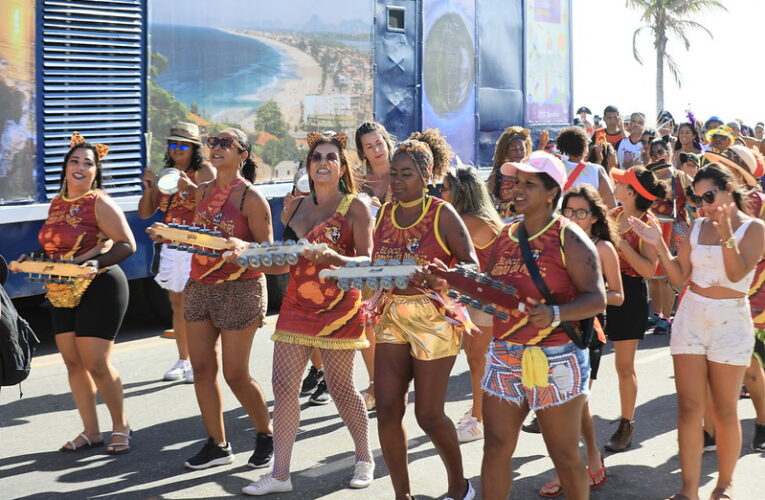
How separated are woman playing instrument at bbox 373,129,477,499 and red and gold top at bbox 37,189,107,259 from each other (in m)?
2.08

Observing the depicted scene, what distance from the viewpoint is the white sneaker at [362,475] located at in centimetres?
559

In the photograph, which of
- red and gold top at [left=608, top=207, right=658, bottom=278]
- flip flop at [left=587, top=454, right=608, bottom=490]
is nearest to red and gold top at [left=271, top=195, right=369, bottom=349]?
flip flop at [left=587, top=454, right=608, bottom=490]

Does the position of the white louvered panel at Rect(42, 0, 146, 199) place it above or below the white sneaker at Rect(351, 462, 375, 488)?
above

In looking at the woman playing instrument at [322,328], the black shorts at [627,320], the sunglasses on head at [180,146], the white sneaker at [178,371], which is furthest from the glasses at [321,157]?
the white sneaker at [178,371]

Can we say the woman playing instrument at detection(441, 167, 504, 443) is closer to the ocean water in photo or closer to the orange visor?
the orange visor

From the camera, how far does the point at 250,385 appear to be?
5.85 m

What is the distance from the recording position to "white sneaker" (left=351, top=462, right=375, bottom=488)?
559 centimetres

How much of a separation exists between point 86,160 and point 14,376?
6.14 feet

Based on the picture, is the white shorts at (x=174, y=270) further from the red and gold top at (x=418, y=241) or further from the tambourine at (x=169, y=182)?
the red and gold top at (x=418, y=241)

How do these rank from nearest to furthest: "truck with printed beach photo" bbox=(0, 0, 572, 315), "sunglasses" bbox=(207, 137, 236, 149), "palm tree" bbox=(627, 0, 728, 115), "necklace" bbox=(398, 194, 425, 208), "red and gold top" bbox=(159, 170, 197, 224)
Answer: "necklace" bbox=(398, 194, 425, 208) < "sunglasses" bbox=(207, 137, 236, 149) < "red and gold top" bbox=(159, 170, 197, 224) < "truck with printed beach photo" bbox=(0, 0, 572, 315) < "palm tree" bbox=(627, 0, 728, 115)

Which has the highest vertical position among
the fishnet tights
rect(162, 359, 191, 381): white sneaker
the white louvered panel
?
the white louvered panel

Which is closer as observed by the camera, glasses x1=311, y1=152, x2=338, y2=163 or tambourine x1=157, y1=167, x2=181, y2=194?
glasses x1=311, y1=152, x2=338, y2=163

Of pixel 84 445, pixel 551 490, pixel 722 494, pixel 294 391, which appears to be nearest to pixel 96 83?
pixel 84 445

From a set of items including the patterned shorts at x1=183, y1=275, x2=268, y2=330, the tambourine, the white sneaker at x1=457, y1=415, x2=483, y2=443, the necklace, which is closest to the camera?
the necklace
